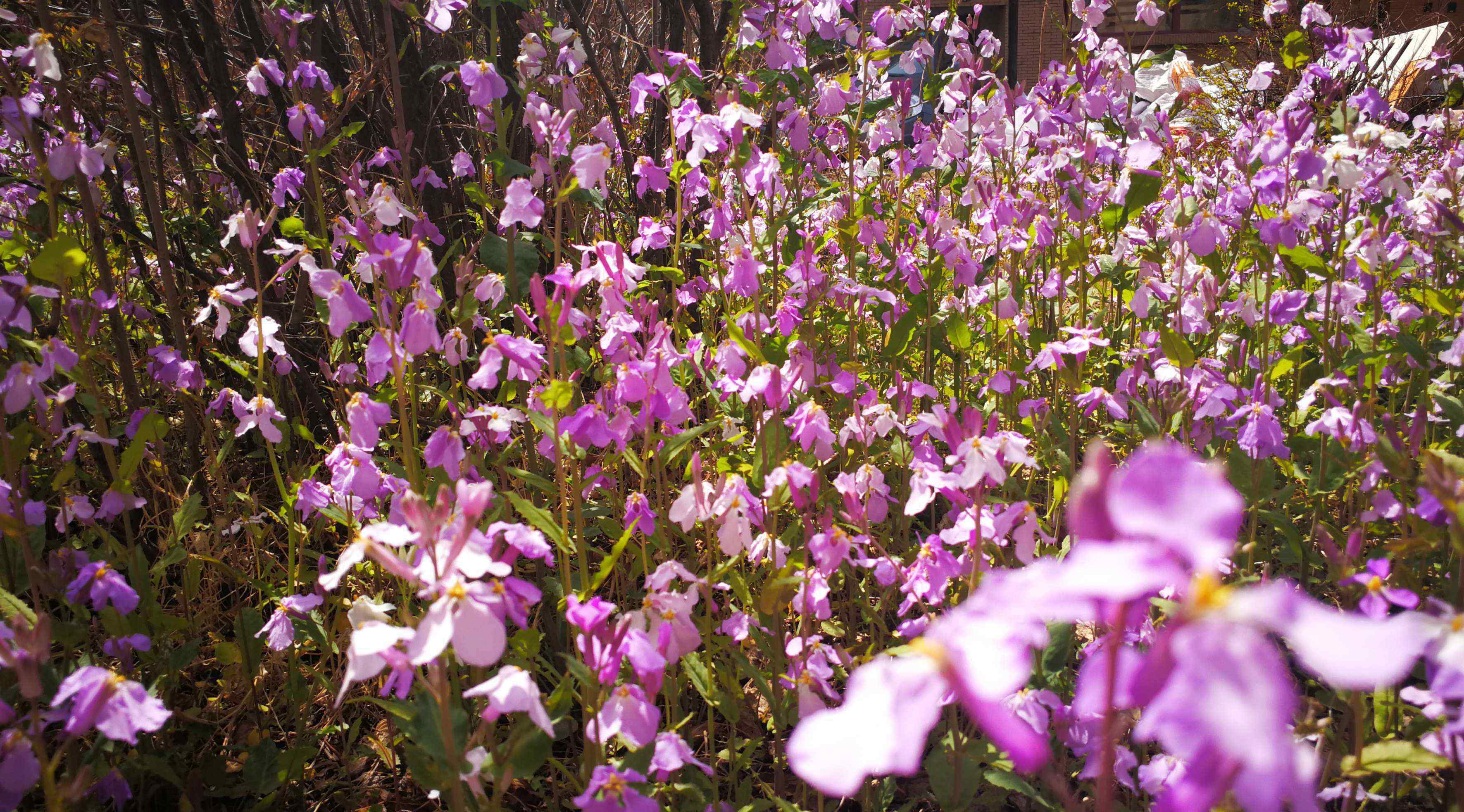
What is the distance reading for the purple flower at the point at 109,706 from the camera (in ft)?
3.33

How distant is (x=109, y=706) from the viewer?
1.05 metres

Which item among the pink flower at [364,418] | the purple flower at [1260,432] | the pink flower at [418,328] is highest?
the pink flower at [418,328]

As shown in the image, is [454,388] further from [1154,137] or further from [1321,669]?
[1154,137]

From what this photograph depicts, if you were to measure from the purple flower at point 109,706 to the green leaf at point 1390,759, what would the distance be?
137 centimetres

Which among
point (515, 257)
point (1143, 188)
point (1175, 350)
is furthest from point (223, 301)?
point (1143, 188)

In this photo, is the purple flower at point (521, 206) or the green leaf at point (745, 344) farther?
the purple flower at point (521, 206)

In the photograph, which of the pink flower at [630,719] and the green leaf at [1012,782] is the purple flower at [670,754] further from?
the green leaf at [1012,782]

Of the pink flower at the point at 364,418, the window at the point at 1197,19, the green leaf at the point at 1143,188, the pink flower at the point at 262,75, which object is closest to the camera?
the pink flower at the point at 364,418

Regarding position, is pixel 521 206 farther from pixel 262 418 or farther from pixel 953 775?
pixel 953 775

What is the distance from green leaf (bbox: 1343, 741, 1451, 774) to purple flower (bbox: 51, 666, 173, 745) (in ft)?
4.49

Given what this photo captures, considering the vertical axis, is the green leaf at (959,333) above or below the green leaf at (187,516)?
above

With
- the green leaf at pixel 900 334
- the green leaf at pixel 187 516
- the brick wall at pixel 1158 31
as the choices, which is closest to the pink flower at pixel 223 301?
the green leaf at pixel 187 516

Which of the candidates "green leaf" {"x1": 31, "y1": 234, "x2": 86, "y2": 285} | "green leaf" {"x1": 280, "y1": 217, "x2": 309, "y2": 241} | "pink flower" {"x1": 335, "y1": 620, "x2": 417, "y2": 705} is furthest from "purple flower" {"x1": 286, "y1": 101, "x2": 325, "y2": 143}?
"pink flower" {"x1": 335, "y1": 620, "x2": 417, "y2": 705}

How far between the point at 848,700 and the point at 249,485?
239 cm
